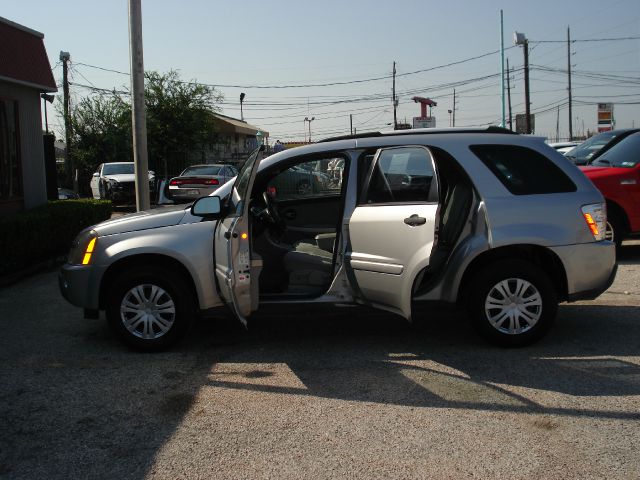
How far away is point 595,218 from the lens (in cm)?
560

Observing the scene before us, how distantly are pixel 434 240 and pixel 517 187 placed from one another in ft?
3.17

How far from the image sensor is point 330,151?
5789 mm

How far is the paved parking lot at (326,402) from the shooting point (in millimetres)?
3676

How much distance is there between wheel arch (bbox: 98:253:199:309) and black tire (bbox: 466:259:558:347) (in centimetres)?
239

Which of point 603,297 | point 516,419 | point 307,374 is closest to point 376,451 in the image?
point 516,419

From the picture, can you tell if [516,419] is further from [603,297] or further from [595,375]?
[603,297]

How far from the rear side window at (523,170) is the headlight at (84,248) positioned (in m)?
3.41

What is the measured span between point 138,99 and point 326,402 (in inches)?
292

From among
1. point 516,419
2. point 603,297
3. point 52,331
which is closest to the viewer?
point 516,419

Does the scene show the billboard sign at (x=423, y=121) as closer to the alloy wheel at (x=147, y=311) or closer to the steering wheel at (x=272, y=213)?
the steering wheel at (x=272, y=213)

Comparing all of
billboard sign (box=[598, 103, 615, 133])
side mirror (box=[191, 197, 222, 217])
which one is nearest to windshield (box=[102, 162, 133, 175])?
side mirror (box=[191, 197, 222, 217])

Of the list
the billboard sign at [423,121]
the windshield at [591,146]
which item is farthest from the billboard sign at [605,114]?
the windshield at [591,146]

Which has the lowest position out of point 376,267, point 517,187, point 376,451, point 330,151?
point 376,451

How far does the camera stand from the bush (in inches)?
374
